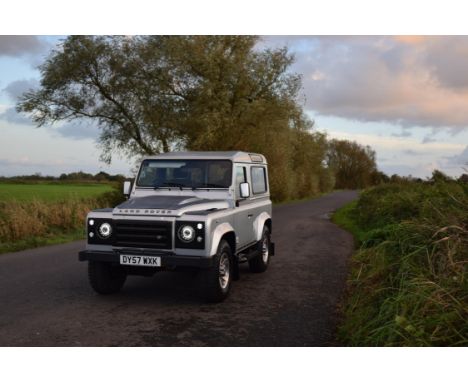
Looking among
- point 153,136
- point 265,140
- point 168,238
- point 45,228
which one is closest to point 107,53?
point 153,136

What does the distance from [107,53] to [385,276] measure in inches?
954

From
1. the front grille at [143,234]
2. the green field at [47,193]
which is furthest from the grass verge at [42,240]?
the front grille at [143,234]

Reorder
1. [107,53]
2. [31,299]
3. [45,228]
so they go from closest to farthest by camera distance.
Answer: [31,299]
[45,228]
[107,53]

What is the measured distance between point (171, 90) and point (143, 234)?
20.9 meters

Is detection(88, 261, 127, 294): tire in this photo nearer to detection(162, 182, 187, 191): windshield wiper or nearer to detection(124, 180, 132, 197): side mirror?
detection(124, 180, 132, 197): side mirror

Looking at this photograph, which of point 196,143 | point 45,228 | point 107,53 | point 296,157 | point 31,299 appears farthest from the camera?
point 296,157

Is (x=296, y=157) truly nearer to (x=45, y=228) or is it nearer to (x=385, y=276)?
(x=45, y=228)

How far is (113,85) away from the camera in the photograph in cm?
2678

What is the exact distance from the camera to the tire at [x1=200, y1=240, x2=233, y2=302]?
20.3 ft

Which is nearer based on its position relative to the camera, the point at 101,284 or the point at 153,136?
the point at 101,284

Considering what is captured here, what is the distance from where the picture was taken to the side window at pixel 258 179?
28.1ft

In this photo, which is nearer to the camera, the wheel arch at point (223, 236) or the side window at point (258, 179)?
the wheel arch at point (223, 236)

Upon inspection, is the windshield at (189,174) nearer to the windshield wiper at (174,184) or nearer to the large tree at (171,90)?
the windshield wiper at (174,184)

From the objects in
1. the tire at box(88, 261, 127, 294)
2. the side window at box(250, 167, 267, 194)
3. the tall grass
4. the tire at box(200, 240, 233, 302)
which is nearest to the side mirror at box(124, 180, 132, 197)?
the tire at box(88, 261, 127, 294)
